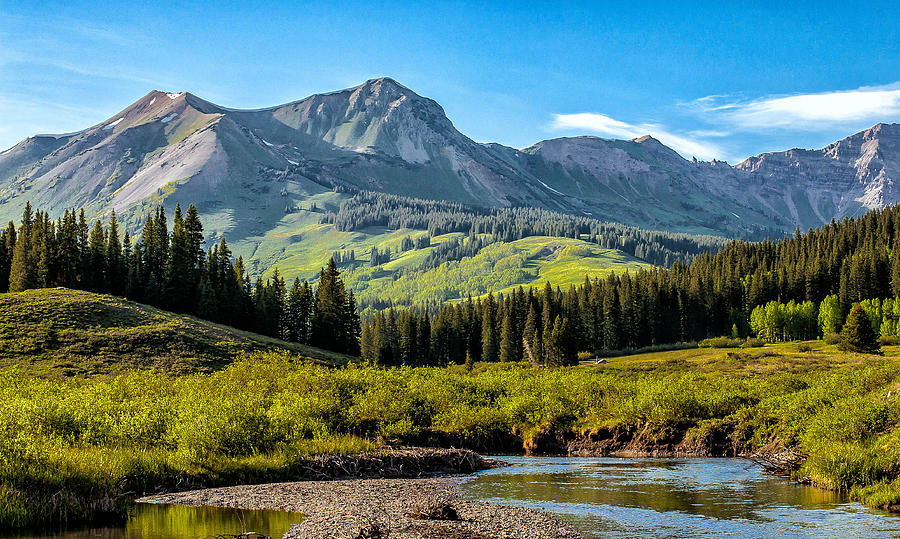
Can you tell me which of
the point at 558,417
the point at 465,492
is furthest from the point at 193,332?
the point at 465,492

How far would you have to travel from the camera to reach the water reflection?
32.8 metres

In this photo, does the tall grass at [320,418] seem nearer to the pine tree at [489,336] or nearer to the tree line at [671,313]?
the pine tree at [489,336]

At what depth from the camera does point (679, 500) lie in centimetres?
4169

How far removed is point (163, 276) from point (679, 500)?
124698 mm

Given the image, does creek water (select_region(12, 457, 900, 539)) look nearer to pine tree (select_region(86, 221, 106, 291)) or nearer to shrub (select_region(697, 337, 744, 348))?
pine tree (select_region(86, 221, 106, 291))

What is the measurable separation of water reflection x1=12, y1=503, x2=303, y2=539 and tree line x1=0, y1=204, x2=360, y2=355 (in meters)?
109

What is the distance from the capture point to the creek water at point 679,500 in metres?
34.0

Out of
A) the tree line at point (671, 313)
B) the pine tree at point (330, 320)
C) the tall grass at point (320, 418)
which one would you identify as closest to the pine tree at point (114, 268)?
the pine tree at point (330, 320)

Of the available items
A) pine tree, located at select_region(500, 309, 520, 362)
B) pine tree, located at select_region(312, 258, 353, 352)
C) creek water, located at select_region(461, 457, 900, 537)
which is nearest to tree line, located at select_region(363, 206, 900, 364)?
pine tree, located at select_region(500, 309, 520, 362)

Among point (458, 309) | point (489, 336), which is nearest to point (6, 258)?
point (489, 336)

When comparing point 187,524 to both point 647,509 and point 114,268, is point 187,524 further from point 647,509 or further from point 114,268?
point 114,268

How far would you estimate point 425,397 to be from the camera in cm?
7256

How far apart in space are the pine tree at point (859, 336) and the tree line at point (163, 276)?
95.0 m

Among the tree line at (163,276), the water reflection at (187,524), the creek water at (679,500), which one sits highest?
the tree line at (163,276)
